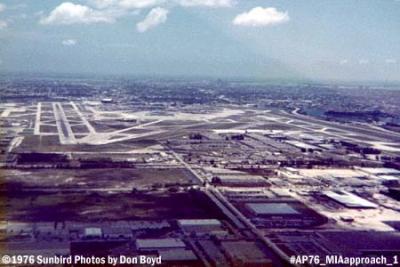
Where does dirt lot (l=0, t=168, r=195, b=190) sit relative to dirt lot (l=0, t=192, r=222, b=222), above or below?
below

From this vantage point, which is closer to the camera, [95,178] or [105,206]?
[105,206]

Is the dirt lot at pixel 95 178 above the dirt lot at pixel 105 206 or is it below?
below

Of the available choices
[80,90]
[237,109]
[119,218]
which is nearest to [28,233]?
[119,218]

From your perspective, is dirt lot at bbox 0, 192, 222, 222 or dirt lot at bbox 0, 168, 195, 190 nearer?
dirt lot at bbox 0, 192, 222, 222

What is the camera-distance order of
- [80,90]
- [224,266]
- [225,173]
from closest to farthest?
[224,266], [225,173], [80,90]

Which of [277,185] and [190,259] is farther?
[277,185]

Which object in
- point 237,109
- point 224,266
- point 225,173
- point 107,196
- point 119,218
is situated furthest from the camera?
point 237,109

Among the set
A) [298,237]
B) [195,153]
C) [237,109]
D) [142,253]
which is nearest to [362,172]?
[195,153]

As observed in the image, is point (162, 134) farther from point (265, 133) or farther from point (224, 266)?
point (224, 266)

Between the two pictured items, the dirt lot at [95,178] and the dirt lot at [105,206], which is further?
the dirt lot at [95,178]
